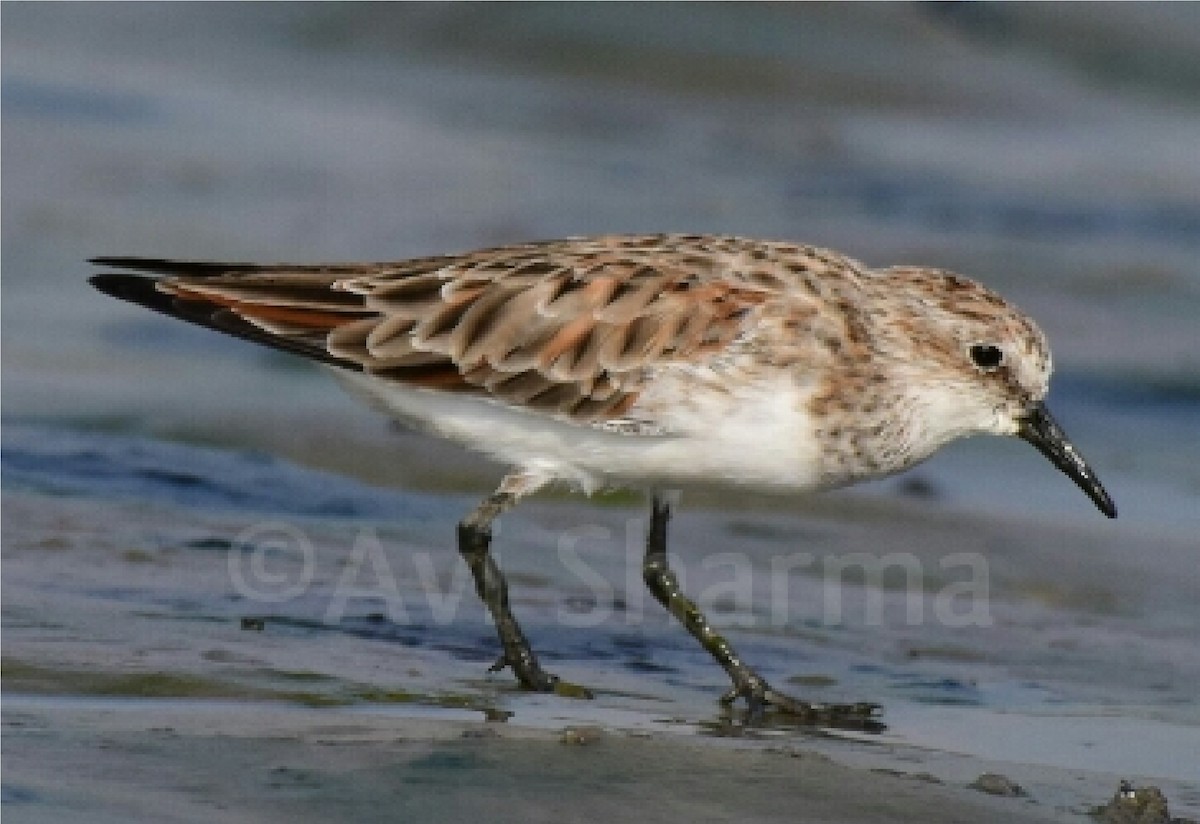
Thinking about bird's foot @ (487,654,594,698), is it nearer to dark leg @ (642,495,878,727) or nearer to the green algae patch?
dark leg @ (642,495,878,727)

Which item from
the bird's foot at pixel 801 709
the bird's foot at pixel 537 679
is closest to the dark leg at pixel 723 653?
the bird's foot at pixel 801 709

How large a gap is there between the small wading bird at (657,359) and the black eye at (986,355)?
0.01m

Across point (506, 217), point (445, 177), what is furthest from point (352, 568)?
point (445, 177)

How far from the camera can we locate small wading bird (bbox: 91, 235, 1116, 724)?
7.63 meters

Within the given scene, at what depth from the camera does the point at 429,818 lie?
5.77 m

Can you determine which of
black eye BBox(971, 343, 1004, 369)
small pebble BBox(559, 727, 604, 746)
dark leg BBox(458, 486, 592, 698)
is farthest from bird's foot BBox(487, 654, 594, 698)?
black eye BBox(971, 343, 1004, 369)

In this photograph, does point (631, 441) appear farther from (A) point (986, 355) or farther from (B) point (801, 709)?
(A) point (986, 355)

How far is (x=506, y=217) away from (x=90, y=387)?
362 centimetres

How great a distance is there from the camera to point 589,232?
1412cm

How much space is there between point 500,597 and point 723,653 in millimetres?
744

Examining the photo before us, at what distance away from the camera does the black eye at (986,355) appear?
25.7 feet

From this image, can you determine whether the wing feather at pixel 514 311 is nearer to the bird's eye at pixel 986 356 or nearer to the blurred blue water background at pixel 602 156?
the bird's eye at pixel 986 356

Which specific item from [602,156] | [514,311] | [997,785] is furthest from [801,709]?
[602,156]

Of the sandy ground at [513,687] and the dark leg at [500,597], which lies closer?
the sandy ground at [513,687]
